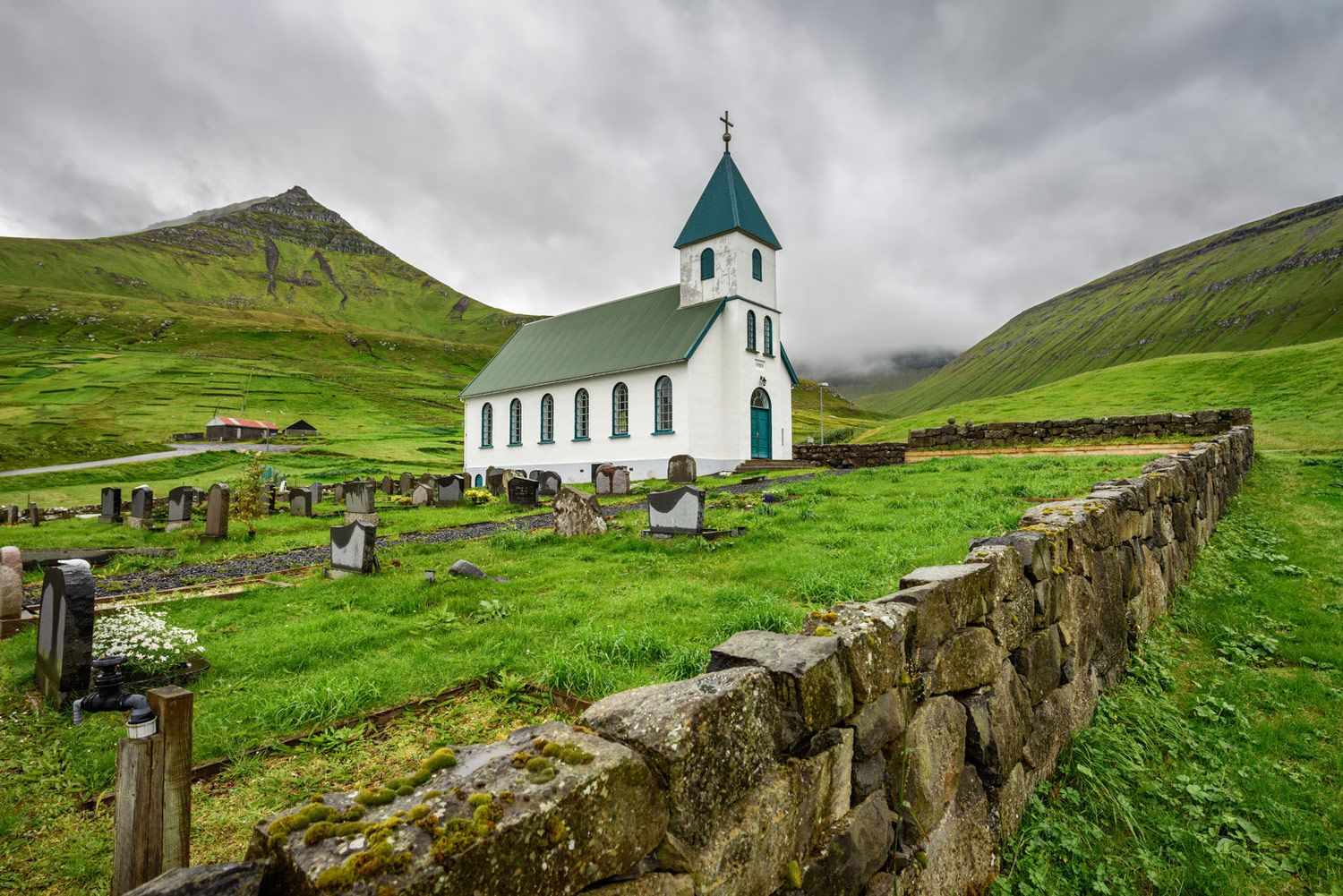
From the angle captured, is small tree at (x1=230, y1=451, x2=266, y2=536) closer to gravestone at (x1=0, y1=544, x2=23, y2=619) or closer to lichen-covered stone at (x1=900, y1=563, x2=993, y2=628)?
gravestone at (x1=0, y1=544, x2=23, y2=619)

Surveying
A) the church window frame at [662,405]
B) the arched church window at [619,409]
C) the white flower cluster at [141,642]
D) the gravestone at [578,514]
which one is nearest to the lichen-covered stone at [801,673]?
the white flower cluster at [141,642]

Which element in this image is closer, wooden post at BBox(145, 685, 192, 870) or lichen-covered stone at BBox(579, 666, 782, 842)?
lichen-covered stone at BBox(579, 666, 782, 842)

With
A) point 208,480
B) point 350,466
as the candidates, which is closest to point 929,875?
point 208,480

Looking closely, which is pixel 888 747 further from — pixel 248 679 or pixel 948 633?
pixel 248 679

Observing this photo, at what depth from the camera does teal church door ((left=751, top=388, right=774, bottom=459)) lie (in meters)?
30.4

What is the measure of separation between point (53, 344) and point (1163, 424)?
144048 mm

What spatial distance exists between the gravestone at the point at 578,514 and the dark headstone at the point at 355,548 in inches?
143

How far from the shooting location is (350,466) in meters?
35.6

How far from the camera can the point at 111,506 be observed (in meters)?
16.6

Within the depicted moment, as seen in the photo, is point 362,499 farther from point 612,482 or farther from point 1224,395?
point 1224,395

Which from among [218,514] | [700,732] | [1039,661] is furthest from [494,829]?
[218,514]

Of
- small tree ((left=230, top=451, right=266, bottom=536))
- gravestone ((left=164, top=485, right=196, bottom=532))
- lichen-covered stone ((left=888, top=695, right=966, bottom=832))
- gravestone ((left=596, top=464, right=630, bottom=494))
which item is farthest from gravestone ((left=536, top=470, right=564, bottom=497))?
lichen-covered stone ((left=888, top=695, right=966, bottom=832))

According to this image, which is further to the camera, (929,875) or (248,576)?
(248,576)

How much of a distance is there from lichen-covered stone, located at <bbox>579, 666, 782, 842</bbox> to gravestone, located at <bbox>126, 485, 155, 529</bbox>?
1822 centimetres
